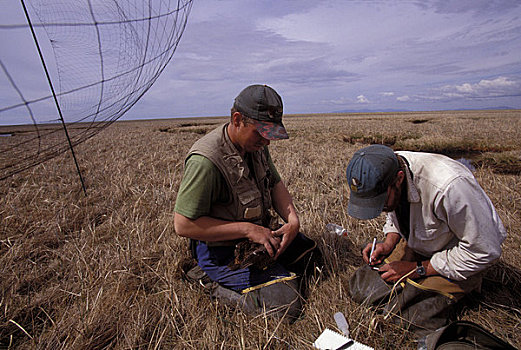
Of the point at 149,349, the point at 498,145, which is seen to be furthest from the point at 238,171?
the point at 498,145

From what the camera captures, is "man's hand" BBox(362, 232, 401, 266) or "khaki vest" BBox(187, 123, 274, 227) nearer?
"khaki vest" BBox(187, 123, 274, 227)

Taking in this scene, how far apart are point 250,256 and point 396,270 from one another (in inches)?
43.6

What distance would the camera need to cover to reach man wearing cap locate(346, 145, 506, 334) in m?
1.65

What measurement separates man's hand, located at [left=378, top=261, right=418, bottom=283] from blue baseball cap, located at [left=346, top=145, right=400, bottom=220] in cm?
62

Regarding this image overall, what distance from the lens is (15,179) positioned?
5836 millimetres

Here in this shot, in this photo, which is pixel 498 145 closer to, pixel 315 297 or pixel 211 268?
pixel 315 297

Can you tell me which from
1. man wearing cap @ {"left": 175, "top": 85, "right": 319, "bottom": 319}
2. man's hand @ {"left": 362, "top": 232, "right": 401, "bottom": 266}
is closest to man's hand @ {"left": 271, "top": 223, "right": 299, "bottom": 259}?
man wearing cap @ {"left": 175, "top": 85, "right": 319, "bottom": 319}

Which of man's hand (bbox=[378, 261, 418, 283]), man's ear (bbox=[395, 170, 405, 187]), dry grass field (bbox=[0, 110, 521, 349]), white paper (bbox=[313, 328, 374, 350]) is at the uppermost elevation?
man's ear (bbox=[395, 170, 405, 187])

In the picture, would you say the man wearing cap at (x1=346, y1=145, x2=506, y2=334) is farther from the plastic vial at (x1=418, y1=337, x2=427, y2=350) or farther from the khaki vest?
the khaki vest

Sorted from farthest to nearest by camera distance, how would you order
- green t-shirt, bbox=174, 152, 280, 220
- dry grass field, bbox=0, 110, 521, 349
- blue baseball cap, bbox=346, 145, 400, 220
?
1. green t-shirt, bbox=174, 152, 280, 220
2. dry grass field, bbox=0, 110, 521, 349
3. blue baseball cap, bbox=346, 145, 400, 220

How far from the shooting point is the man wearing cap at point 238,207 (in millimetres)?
2088

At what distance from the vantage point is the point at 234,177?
222 cm

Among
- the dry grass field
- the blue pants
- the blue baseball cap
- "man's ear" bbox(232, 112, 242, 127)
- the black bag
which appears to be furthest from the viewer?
the blue pants

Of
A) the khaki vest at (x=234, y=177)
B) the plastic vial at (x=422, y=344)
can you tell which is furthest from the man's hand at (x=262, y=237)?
the plastic vial at (x=422, y=344)
